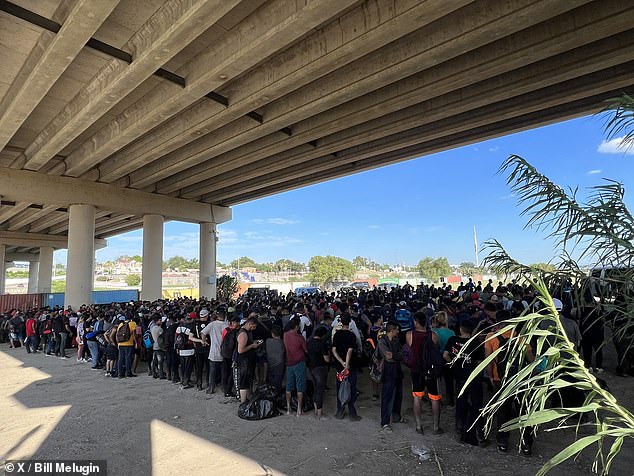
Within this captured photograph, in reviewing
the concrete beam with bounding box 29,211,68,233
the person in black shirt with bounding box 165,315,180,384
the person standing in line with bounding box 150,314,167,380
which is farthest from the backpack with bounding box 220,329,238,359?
the concrete beam with bounding box 29,211,68,233

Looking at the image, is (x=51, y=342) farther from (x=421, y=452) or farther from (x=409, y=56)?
(x=409, y=56)

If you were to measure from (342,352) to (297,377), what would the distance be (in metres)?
1.07

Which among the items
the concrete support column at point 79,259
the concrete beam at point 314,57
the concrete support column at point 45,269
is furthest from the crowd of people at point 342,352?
the concrete support column at point 45,269

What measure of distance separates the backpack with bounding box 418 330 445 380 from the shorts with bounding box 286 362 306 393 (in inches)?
88.5

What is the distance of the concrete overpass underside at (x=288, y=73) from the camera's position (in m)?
7.05

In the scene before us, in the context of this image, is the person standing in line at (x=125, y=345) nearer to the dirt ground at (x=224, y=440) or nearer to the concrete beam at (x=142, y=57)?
the dirt ground at (x=224, y=440)

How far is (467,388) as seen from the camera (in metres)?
5.46

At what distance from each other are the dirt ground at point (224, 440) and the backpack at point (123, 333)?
1.78 metres

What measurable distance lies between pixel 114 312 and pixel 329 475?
34.1ft

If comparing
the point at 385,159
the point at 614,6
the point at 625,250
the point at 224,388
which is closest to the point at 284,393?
the point at 224,388

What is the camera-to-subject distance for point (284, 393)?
7293 mm

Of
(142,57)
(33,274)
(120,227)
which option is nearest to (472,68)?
(142,57)

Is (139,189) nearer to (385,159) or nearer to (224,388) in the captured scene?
(385,159)

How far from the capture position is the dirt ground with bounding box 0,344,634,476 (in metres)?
4.86
